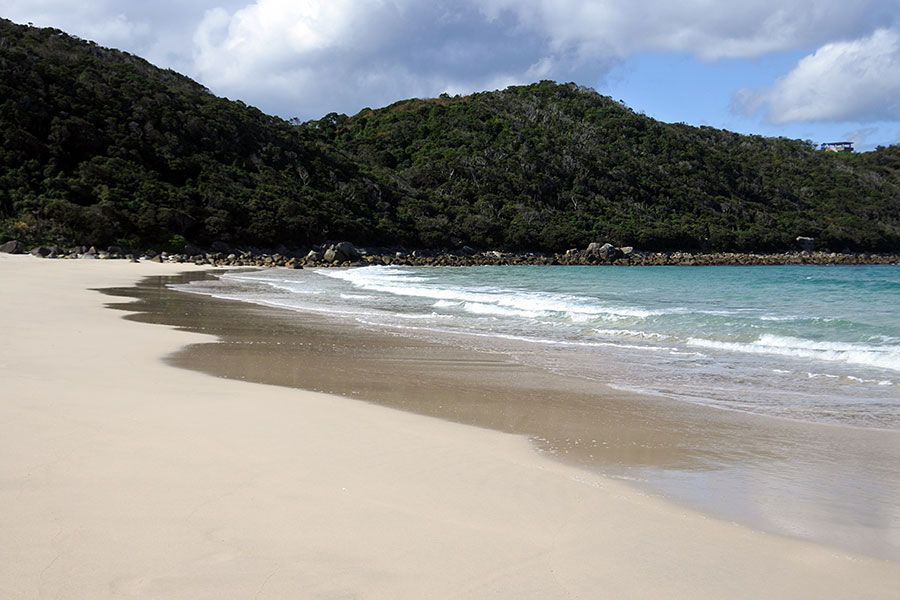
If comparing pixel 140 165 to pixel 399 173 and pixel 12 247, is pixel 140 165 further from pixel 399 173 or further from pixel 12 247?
pixel 399 173

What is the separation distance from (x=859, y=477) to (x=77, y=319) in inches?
472

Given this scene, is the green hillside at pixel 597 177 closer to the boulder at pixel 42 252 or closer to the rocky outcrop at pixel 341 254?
the rocky outcrop at pixel 341 254

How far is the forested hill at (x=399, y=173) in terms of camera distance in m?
49.7

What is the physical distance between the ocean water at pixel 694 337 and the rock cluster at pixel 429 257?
23894mm

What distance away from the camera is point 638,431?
5645 mm

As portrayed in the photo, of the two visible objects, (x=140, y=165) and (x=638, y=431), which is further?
(x=140, y=165)

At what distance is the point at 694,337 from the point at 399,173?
257ft

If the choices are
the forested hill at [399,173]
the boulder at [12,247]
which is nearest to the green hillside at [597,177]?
the forested hill at [399,173]

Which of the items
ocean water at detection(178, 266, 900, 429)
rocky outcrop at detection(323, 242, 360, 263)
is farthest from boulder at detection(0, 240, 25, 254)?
ocean water at detection(178, 266, 900, 429)

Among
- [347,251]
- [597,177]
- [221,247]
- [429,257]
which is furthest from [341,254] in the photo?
[597,177]

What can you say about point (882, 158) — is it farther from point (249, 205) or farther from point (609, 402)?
point (609, 402)

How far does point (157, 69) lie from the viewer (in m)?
80.0

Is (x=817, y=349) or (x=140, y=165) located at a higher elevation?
(x=140, y=165)

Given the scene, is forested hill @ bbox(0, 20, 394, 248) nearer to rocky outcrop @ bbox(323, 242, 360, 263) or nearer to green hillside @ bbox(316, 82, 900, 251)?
rocky outcrop @ bbox(323, 242, 360, 263)
